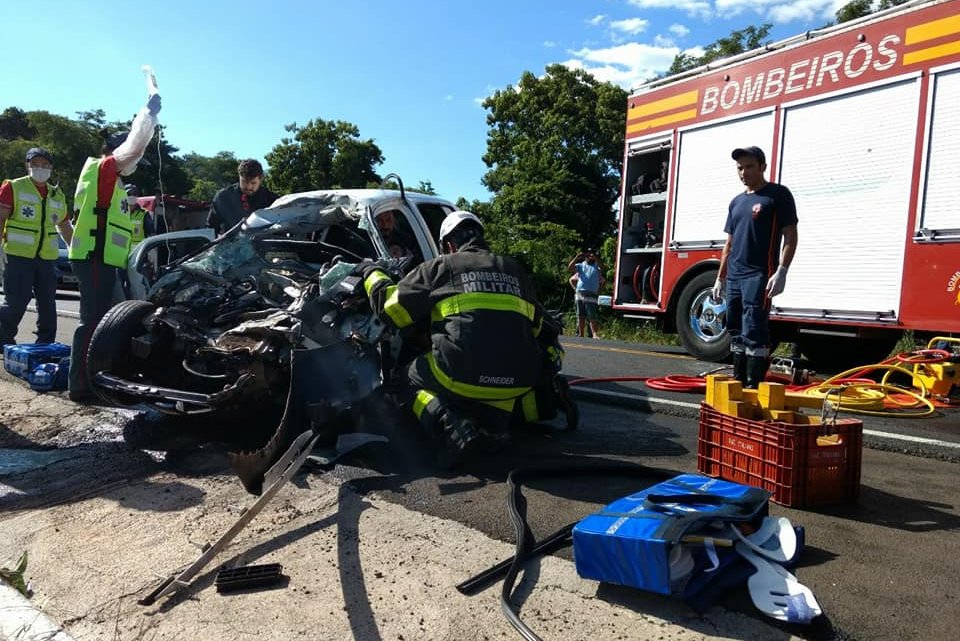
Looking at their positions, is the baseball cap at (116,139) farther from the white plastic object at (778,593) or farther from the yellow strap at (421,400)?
the white plastic object at (778,593)

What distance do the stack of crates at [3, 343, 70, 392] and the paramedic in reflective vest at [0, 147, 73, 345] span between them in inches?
41.3

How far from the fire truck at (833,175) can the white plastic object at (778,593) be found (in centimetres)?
495

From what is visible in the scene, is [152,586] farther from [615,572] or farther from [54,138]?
[54,138]

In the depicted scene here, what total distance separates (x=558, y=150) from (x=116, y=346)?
25.1 m

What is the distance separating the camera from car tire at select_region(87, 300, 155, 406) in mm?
4012

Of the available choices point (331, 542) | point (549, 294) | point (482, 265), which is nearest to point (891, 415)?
point (482, 265)

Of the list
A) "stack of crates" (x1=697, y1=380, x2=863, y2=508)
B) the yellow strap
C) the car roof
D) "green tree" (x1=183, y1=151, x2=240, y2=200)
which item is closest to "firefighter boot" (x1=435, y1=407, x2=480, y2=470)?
the yellow strap

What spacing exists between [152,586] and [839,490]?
2806 millimetres

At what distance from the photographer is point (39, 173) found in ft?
20.6

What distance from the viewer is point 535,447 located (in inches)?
160

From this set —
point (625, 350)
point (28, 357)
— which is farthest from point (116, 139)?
point (625, 350)

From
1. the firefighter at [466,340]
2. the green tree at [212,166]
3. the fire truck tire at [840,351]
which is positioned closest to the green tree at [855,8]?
the fire truck tire at [840,351]

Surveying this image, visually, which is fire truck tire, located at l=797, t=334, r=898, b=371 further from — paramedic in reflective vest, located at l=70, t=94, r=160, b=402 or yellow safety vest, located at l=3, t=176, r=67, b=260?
yellow safety vest, located at l=3, t=176, r=67, b=260

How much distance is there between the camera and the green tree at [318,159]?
34219 millimetres
